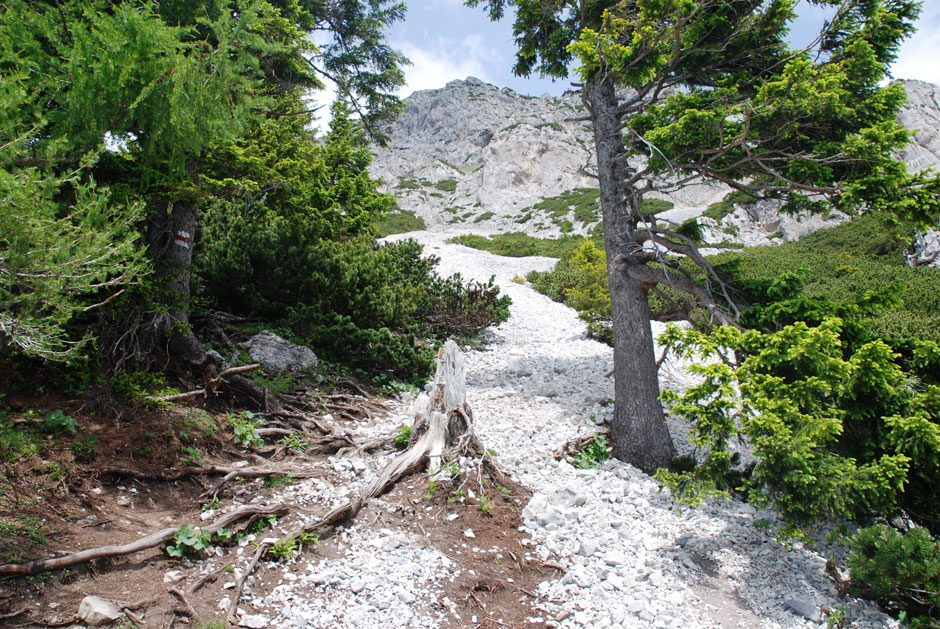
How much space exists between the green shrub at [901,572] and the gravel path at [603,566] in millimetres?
164

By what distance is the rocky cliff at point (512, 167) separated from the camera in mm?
33281

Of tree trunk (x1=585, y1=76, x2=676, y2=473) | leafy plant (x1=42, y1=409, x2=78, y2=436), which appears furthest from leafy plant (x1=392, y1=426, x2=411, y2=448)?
leafy plant (x1=42, y1=409, x2=78, y2=436)

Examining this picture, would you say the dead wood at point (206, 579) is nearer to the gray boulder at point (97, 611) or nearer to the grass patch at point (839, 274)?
the gray boulder at point (97, 611)

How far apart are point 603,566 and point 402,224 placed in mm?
40568

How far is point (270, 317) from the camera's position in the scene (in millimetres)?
8367

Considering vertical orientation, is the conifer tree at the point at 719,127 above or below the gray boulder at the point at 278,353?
above

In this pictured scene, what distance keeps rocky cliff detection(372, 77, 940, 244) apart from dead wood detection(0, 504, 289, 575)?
49.7 ft

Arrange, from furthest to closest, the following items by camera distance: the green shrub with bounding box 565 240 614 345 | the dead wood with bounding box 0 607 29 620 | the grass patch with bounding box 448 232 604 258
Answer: the grass patch with bounding box 448 232 604 258 < the green shrub with bounding box 565 240 614 345 < the dead wood with bounding box 0 607 29 620

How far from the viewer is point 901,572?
10.2ft

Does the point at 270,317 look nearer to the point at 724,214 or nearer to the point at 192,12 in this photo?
the point at 192,12

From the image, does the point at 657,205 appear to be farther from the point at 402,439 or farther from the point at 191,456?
the point at 191,456

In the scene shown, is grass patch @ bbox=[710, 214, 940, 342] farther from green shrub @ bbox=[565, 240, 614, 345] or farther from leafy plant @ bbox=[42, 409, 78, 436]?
leafy plant @ bbox=[42, 409, 78, 436]

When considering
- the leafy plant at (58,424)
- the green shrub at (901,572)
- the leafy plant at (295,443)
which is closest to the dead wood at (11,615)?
the leafy plant at (58,424)

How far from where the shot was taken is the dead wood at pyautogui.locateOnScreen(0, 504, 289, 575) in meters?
2.69
